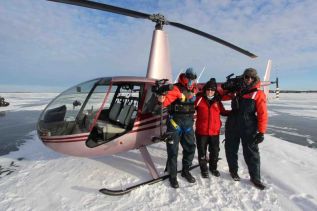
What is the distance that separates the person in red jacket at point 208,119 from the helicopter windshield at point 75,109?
1.58 m

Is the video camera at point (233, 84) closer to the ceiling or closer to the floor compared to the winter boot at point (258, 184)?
closer to the ceiling

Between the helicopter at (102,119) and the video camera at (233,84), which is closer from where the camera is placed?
the helicopter at (102,119)

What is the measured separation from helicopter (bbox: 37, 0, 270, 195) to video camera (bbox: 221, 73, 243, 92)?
3.76 ft

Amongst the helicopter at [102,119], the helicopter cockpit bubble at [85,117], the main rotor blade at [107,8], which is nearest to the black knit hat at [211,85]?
the helicopter at [102,119]

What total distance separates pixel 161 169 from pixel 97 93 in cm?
194

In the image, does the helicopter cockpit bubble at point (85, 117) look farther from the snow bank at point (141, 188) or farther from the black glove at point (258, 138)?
the black glove at point (258, 138)

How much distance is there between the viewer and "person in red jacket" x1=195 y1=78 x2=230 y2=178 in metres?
4.29

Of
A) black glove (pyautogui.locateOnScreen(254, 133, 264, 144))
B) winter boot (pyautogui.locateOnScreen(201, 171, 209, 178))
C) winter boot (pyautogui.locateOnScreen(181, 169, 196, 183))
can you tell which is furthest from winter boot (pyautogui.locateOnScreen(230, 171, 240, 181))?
black glove (pyautogui.locateOnScreen(254, 133, 264, 144))

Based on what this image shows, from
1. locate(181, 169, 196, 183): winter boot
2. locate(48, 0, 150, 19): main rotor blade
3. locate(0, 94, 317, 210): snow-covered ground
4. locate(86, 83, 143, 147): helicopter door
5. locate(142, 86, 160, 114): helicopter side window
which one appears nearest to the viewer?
locate(0, 94, 317, 210): snow-covered ground

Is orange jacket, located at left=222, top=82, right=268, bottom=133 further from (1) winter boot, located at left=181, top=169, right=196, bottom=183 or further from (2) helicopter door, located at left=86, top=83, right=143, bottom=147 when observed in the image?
(2) helicopter door, located at left=86, top=83, right=143, bottom=147

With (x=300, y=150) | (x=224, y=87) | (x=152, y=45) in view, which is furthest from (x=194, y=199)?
(x=300, y=150)

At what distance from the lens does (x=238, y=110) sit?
4.10 metres

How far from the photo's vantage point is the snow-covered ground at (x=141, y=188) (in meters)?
3.50

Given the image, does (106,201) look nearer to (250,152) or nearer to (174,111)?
(174,111)
